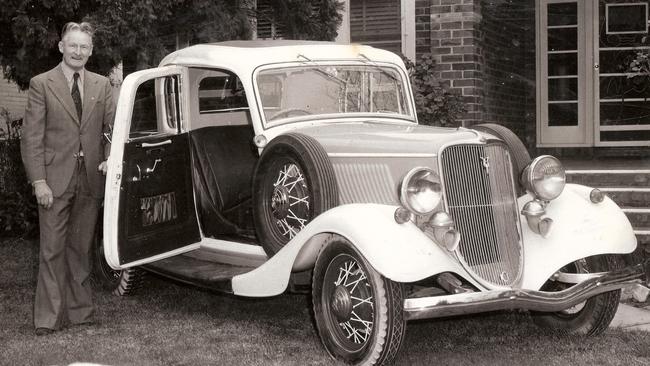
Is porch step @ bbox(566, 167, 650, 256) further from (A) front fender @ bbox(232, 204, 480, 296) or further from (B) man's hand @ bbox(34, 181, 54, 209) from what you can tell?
(B) man's hand @ bbox(34, 181, 54, 209)

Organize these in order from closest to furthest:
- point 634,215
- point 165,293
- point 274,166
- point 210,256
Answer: point 274,166, point 210,256, point 165,293, point 634,215

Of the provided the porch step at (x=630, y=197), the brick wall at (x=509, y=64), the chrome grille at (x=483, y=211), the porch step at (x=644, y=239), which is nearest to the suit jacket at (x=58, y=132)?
the chrome grille at (x=483, y=211)

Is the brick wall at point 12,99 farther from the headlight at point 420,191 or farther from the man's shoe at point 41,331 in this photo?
the headlight at point 420,191

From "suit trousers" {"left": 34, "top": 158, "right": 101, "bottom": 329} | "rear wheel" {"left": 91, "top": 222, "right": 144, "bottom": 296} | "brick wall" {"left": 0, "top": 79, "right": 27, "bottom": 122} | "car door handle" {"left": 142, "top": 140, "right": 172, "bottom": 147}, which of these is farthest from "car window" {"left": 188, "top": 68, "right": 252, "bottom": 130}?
"brick wall" {"left": 0, "top": 79, "right": 27, "bottom": 122}

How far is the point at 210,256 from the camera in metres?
6.43

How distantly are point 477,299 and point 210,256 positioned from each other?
8.11 feet

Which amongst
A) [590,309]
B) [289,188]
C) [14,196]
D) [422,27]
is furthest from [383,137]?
[14,196]

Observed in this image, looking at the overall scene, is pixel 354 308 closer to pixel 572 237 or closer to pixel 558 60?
pixel 572 237

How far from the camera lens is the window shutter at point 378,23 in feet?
35.3

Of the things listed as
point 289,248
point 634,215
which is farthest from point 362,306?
point 634,215

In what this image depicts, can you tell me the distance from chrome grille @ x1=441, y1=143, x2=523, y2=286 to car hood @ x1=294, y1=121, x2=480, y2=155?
12cm

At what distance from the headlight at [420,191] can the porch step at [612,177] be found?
4.28 meters

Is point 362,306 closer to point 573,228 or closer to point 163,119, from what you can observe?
Answer: point 573,228

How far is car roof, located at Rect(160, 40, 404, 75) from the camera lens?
6191 mm
